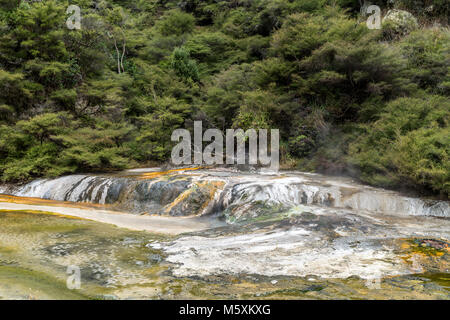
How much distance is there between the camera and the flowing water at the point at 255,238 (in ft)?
13.0

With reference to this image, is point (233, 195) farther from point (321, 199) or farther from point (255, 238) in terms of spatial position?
point (255, 238)

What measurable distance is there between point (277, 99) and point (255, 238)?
9.00 m

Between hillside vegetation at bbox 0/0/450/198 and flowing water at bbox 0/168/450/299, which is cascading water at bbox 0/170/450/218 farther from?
hillside vegetation at bbox 0/0/450/198

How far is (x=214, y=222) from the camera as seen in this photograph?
8172 millimetres

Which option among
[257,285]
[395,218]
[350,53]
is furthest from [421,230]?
[350,53]

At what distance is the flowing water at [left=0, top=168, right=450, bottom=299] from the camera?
3.97 metres

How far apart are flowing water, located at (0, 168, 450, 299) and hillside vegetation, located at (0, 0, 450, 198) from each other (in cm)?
Answer: 158

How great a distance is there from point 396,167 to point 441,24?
469 inches

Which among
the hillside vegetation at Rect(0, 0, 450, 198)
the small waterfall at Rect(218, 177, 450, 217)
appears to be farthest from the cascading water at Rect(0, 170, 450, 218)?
the hillside vegetation at Rect(0, 0, 450, 198)

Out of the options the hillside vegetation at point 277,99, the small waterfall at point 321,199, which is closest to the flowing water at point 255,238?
the small waterfall at point 321,199

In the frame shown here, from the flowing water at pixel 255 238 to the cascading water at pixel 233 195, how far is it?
0.11ft

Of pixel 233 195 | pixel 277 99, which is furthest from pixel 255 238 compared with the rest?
pixel 277 99

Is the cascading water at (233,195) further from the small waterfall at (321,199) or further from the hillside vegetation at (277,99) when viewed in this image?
the hillside vegetation at (277,99)
